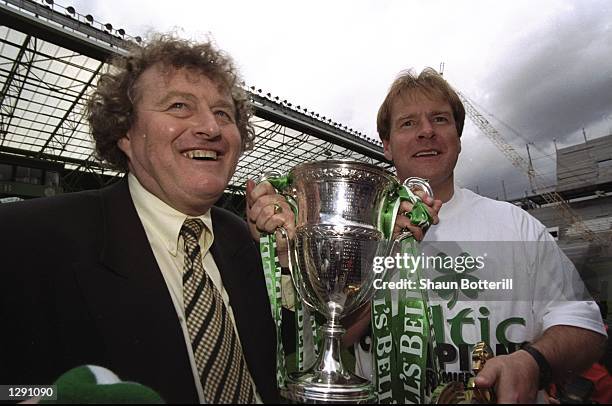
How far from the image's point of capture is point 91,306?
43.7 inches

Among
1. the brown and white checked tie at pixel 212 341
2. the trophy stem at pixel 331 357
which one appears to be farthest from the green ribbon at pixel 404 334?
the brown and white checked tie at pixel 212 341

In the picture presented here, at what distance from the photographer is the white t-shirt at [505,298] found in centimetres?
153

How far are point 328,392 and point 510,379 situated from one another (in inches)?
15.5

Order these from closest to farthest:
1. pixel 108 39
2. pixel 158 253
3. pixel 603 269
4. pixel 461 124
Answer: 1. pixel 158 253
2. pixel 461 124
3. pixel 603 269
4. pixel 108 39

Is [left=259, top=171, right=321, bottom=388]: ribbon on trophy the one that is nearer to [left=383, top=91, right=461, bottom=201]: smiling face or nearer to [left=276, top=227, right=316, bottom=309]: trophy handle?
[left=276, top=227, right=316, bottom=309]: trophy handle

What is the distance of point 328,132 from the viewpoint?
63.9 feet

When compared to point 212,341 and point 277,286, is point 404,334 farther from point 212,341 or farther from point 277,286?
point 212,341

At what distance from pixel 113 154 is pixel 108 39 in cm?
1317

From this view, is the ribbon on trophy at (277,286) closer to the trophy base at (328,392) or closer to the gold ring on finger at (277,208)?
the gold ring on finger at (277,208)

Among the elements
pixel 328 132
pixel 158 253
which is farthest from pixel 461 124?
pixel 328 132

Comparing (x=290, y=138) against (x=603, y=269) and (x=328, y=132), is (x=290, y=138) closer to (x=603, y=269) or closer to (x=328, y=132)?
(x=328, y=132)

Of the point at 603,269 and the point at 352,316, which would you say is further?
the point at 603,269

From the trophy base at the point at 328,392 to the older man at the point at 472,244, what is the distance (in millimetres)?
238

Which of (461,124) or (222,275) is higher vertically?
(461,124)
